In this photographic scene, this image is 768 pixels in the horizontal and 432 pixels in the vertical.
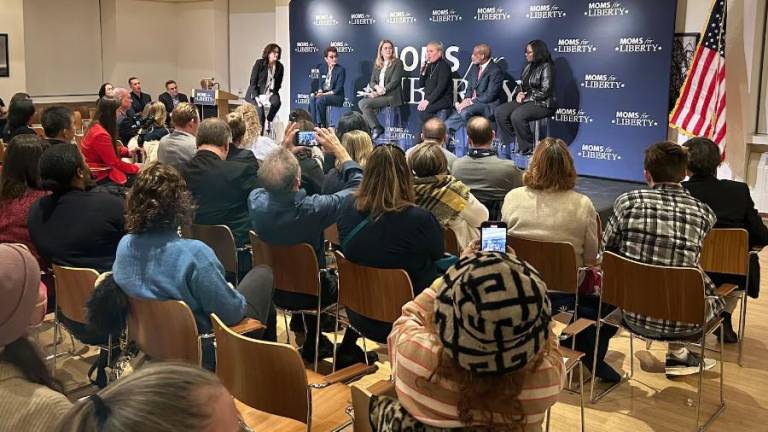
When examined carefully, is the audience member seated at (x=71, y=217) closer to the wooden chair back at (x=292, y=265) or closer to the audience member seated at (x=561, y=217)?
the wooden chair back at (x=292, y=265)

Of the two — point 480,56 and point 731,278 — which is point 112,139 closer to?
point 731,278

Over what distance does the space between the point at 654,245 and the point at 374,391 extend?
2037mm

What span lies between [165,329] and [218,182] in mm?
1804

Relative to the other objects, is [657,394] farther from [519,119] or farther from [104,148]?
[519,119]

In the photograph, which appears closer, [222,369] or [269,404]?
[269,404]

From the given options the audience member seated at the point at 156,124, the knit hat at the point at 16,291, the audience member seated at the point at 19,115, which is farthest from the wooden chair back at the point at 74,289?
the audience member seated at the point at 156,124

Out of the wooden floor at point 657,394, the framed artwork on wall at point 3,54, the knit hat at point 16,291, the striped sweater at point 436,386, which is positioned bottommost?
the wooden floor at point 657,394

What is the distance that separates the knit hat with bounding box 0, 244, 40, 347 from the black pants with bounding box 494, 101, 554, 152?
8.13 m

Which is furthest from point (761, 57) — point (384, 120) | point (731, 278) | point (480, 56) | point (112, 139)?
point (112, 139)

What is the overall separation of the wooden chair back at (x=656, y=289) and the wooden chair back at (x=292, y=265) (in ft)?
4.88

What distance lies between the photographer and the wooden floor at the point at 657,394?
370 cm

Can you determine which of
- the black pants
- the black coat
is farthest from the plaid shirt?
the black coat

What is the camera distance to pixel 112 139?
618 cm

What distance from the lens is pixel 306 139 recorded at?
193 inches
